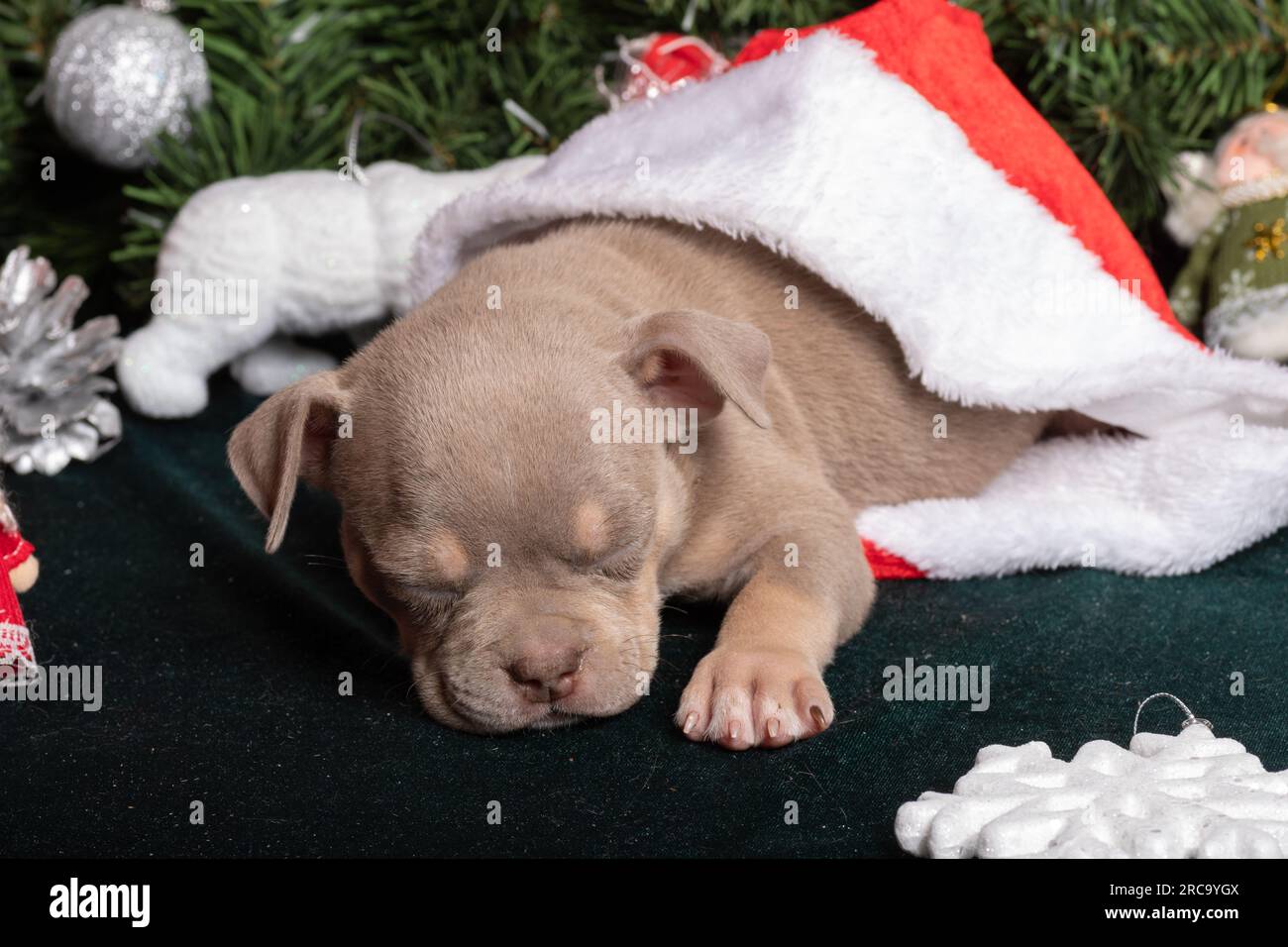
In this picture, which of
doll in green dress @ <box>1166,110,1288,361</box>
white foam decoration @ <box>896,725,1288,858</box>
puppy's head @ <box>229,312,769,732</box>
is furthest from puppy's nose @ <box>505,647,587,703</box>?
doll in green dress @ <box>1166,110,1288,361</box>

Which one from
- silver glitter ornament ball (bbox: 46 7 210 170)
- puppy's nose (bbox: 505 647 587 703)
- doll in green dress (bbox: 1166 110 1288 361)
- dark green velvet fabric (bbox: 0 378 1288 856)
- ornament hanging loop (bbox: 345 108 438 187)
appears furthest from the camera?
ornament hanging loop (bbox: 345 108 438 187)

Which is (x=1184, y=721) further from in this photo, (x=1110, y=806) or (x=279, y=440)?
(x=279, y=440)

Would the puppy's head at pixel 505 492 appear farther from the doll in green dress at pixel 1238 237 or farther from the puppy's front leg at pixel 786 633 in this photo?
the doll in green dress at pixel 1238 237

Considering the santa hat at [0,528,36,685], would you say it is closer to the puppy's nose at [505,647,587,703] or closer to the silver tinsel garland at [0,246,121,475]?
the puppy's nose at [505,647,587,703]

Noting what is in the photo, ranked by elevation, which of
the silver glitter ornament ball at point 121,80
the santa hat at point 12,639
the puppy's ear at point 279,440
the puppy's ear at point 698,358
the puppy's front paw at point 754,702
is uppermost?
the silver glitter ornament ball at point 121,80

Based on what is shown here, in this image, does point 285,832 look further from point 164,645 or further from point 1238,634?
point 1238,634

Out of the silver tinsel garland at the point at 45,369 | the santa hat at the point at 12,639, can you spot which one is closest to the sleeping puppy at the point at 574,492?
the santa hat at the point at 12,639
